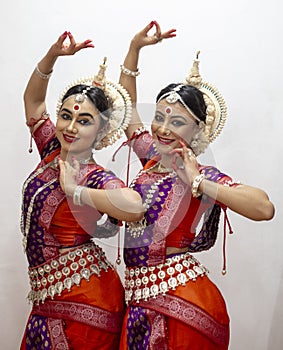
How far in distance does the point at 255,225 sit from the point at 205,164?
92 centimetres

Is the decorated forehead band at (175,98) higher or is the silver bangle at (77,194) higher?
the decorated forehead band at (175,98)

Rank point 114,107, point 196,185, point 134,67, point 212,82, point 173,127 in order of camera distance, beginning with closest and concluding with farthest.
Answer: point 196,185, point 173,127, point 114,107, point 134,67, point 212,82

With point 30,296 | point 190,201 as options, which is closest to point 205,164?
point 190,201

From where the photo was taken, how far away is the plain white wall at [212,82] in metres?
3.20

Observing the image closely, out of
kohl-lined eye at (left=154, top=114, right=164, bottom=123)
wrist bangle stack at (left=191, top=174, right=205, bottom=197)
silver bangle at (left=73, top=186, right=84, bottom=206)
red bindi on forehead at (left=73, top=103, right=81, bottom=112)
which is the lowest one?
silver bangle at (left=73, top=186, right=84, bottom=206)

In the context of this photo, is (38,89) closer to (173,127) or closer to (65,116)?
(65,116)

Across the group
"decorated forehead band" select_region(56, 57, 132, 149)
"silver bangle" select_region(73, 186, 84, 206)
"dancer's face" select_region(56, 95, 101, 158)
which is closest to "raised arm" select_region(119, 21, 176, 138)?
"decorated forehead band" select_region(56, 57, 132, 149)

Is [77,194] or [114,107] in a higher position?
[114,107]

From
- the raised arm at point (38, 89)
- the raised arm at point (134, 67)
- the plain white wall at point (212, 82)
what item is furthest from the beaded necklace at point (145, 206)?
the plain white wall at point (212, 82)

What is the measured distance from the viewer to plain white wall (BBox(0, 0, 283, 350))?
3.20m

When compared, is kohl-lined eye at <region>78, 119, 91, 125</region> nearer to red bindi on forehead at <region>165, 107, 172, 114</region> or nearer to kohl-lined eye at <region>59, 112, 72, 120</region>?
kohl-lined eye at <region>59, 112, 72, 120</region>

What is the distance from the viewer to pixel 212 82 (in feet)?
10.5

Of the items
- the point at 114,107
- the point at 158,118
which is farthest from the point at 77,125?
the point at 158,118

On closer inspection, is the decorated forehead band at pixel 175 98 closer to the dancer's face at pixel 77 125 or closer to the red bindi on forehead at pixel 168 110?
the red bindi on forehead at pixel 168 110
